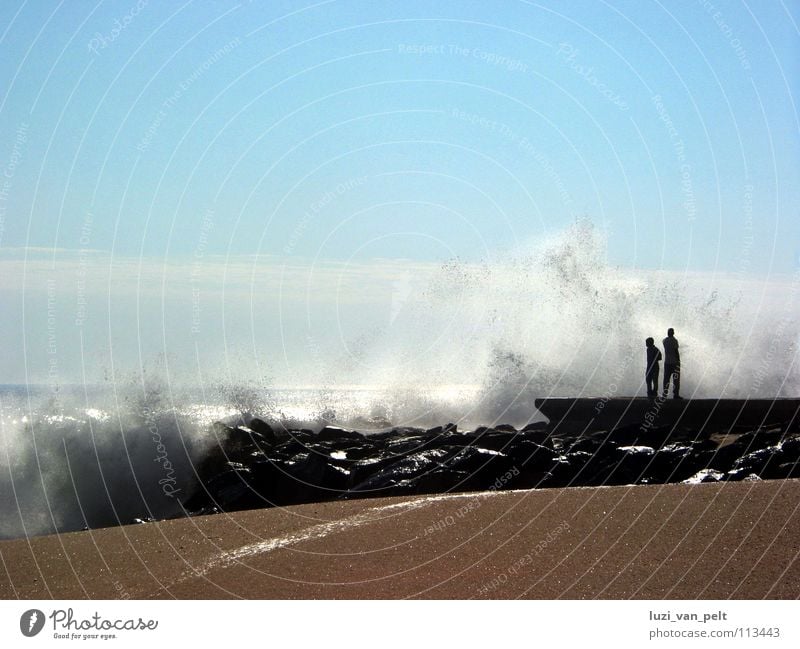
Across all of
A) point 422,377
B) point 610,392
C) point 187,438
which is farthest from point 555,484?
point 422,377

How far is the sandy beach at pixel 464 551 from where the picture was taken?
834 centimetres

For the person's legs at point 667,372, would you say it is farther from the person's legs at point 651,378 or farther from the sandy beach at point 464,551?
the sandy beach at point 464,551

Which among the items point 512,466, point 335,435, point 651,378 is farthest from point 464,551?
point 651,378

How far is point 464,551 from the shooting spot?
9.30 m

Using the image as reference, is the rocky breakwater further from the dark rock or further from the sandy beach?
the dark rock

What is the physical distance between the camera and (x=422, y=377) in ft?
143

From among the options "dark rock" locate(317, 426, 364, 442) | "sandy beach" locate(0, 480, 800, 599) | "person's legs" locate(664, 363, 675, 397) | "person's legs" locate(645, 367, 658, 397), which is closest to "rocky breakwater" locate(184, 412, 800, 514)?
"sandy beach" locate(0, 480, 800, 599)

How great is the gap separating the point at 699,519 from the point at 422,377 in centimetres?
3369

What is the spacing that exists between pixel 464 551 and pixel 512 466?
5529 mm

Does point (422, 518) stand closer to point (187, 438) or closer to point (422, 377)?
point (187, 438)

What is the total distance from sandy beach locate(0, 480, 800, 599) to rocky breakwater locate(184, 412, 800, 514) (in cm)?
243

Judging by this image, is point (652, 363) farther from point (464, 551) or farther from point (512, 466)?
point (464, 551)

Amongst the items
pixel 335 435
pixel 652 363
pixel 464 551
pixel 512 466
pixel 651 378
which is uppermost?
pixel 652 363
